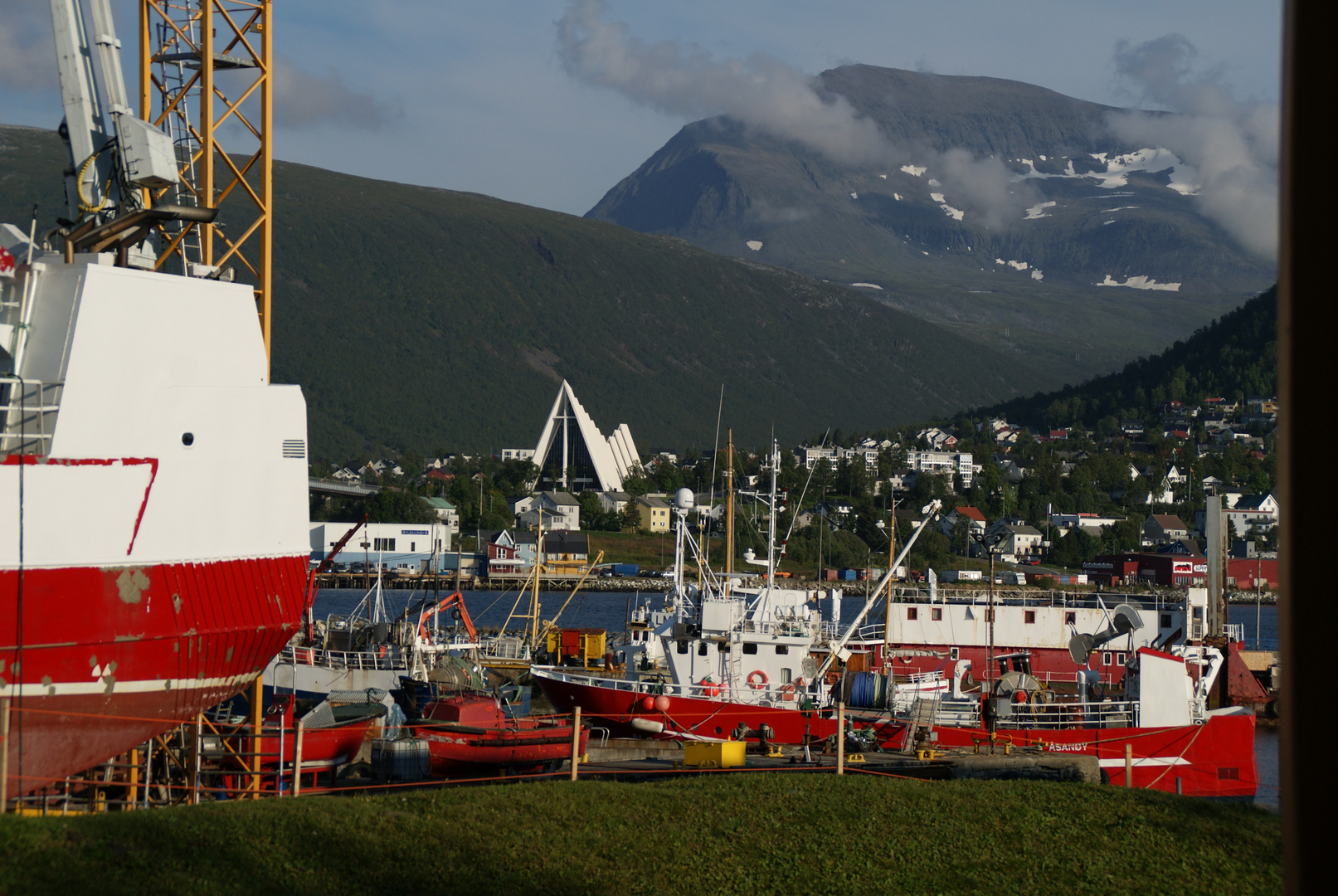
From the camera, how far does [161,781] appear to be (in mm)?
17781

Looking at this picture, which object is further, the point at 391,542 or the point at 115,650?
the point at 391,542

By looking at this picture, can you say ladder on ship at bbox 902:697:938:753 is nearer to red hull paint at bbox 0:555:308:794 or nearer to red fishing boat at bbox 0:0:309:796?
red fishing boat at bbox 0:0:309:796

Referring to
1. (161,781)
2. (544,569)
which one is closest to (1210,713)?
(161,781)

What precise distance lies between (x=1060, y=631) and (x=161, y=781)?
3567cm

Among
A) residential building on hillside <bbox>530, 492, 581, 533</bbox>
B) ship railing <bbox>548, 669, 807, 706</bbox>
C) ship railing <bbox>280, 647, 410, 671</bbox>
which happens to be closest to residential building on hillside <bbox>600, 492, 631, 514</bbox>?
residential building on hillside <bbox>530, 492, 581, 533</bbox>

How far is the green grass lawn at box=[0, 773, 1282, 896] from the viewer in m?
11.6

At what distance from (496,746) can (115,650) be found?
40.0 feet

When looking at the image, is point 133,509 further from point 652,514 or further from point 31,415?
point 652,514

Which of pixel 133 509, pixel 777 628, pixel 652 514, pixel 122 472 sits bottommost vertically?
pixel 777 628

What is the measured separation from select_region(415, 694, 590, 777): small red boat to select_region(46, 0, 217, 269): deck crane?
38.1 ft

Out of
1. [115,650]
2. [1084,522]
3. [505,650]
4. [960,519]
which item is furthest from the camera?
[1084,522]

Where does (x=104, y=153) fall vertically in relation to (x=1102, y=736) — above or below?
above

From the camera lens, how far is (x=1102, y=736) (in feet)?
102

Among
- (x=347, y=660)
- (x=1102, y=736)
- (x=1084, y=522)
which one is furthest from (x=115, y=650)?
(x=1084, y=522)
